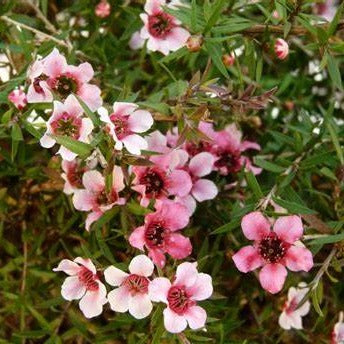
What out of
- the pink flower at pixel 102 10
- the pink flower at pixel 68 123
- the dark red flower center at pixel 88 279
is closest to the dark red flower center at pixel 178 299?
the dark red flower center at pixel 88 279

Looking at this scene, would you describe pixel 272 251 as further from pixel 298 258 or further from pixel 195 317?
pixel 195 317

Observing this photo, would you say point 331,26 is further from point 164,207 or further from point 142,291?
point 142,291

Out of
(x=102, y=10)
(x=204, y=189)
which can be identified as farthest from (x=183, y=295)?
(x=102, y=10)

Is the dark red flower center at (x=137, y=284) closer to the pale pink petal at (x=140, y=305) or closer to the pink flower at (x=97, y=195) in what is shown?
the pale pink petal at (x=140, y=305)

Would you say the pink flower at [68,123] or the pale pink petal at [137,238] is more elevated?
the pink flower at [68,123]

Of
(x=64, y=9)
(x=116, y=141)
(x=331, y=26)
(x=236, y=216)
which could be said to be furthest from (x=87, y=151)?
(x=64, y=9)

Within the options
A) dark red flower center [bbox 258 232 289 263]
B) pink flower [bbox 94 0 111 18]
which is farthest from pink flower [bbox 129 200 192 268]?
pink flower [bbox 94 0 111 18]
